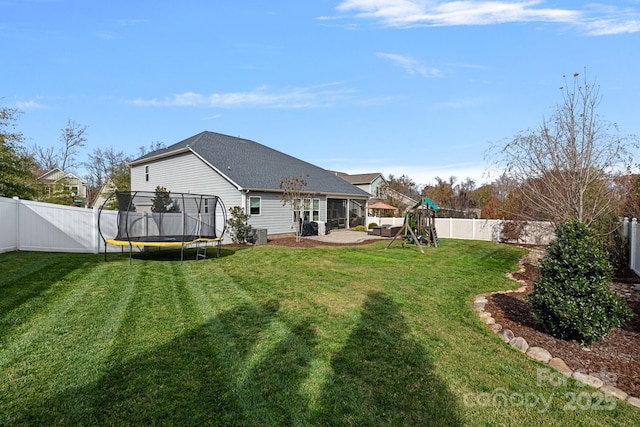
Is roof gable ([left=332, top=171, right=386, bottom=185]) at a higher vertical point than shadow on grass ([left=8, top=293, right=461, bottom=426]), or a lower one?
higher

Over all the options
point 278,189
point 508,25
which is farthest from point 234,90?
point 508,25

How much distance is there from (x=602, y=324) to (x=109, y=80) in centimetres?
1963

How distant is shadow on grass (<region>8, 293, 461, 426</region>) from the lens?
2340 millimetres

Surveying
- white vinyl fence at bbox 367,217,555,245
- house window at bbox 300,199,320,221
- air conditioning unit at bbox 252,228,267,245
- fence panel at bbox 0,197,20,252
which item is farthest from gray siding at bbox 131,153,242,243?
white vinyl fence at bbox 367,217,555,245

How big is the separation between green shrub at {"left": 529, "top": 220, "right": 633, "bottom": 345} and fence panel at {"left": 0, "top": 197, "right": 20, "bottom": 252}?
1150 centimetres

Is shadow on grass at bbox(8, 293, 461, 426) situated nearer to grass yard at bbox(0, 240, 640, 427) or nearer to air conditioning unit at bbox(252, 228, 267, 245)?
grass yard at bbox(0, 240, 640, 427)

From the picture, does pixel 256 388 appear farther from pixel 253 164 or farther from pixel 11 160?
pixel 11 160

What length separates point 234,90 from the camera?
622 inches

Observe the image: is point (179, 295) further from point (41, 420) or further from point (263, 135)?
point (263, 135)

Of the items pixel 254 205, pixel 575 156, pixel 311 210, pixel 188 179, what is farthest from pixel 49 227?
pixel 575 156

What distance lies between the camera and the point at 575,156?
22.5 feet

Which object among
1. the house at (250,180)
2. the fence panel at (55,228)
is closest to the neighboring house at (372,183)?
the house at (250,180)

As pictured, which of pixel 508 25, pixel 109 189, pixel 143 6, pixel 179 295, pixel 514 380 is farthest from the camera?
pixel 109 189

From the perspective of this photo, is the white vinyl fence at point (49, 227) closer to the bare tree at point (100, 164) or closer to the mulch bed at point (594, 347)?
the mulch bed at point (594, 347)
